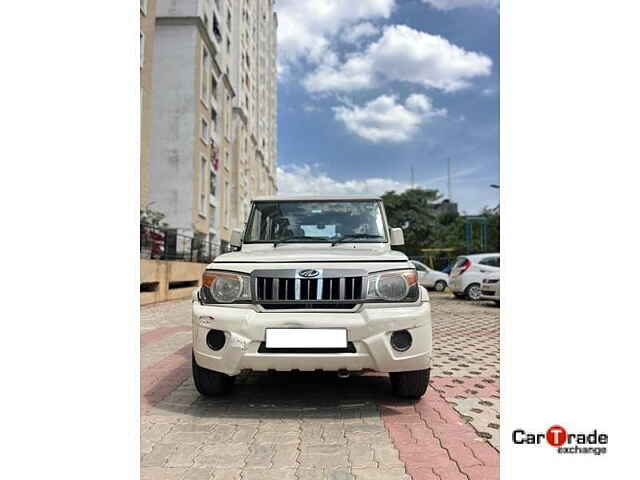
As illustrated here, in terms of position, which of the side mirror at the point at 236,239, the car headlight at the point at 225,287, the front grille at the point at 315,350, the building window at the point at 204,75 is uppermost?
the building window at the point at 204,75

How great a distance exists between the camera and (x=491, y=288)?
44.1ft

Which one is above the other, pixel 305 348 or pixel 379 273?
pixel 379 273

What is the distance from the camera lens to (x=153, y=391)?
4.51 m

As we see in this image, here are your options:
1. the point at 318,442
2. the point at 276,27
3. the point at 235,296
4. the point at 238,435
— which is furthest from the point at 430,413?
the point at 276,27

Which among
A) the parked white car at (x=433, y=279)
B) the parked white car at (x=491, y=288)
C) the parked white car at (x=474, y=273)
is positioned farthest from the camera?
the parked white car at (x=433, y=279)

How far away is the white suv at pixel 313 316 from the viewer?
349 centimetres

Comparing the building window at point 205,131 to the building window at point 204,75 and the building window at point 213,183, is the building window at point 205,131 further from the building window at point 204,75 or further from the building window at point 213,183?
the building window at point 213,183

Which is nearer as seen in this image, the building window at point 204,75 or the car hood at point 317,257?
the car hood at point 317,257

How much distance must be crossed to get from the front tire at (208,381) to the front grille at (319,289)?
0.86m

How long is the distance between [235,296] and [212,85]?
99.1ft

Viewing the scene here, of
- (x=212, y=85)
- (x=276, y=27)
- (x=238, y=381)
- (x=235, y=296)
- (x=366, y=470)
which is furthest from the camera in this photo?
(x=276, y=27)

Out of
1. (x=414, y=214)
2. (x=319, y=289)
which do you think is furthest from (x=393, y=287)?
(x=414, y=214)
